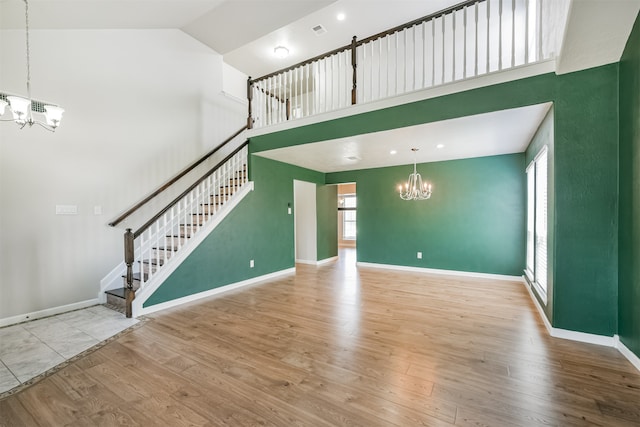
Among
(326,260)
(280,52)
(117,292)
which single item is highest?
(280,52)

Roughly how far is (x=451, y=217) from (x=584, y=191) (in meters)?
3.04

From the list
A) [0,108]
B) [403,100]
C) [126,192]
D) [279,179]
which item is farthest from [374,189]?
[0,108]

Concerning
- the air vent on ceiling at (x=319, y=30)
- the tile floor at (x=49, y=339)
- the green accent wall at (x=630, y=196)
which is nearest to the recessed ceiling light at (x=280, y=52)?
the air vent on ceiling at (x=319, y=30)

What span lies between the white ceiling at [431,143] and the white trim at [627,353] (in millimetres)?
2467

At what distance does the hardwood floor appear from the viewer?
1745mm

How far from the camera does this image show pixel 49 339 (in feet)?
9.41

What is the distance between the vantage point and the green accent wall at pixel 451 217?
515 centimetres

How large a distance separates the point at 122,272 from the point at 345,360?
3879 millimetres

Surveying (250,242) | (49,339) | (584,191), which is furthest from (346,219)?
(49,339)

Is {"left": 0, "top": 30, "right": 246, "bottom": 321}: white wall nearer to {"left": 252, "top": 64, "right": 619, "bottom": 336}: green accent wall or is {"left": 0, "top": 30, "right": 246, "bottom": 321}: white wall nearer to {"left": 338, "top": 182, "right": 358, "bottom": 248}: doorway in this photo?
{"left": 252, "top": 64, "right": 619, "bottom": 336}: green accent wall

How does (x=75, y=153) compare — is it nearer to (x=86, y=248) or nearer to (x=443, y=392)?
(x=86, y=248)

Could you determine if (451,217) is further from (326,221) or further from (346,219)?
(346,219)

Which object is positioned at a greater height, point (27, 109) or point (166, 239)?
point (27, 109)

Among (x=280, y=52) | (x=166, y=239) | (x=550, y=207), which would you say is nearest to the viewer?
(x=550, y=207)
